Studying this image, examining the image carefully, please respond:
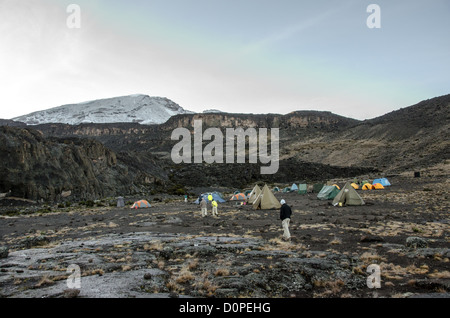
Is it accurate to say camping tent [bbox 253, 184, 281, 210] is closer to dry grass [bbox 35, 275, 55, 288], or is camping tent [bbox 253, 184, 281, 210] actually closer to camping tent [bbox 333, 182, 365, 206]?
camping tent [bbox 333, 182, 365, 206]

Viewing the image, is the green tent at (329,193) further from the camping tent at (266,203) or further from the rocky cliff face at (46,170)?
the rocky cliff face at (46,170)

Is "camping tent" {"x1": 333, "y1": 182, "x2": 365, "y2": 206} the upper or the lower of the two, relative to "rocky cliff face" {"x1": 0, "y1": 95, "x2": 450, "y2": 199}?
lower

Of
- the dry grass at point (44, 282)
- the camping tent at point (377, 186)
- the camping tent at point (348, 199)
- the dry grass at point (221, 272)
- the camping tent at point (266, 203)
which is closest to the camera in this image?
the dry grass at point (44, 282)

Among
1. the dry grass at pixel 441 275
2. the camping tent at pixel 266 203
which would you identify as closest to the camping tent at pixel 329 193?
the camping tent at pixel 266 203

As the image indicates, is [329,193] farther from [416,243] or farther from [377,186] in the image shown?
[416,243]

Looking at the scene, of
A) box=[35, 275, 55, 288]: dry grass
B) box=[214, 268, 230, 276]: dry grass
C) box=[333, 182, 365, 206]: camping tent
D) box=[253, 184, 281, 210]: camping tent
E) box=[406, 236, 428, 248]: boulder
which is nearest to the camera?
box=[35, 275, 55, 288]: dry grass

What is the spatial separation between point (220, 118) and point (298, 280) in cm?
14576

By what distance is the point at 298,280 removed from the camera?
23.5ft

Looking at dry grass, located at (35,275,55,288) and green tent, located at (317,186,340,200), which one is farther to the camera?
green tent, located at (317,186,340,200)

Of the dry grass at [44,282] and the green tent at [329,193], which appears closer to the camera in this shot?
the dry grass at [44,282]

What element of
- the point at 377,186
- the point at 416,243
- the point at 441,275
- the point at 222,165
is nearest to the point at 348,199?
the point at 416,243

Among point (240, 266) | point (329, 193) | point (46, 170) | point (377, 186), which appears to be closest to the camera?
point (240, 266)

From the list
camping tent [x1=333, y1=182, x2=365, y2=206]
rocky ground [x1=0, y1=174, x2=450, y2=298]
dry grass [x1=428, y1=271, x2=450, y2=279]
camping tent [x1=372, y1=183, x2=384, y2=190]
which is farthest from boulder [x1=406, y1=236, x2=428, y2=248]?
camping tent [x1=372, y1=183, x2=384, y2=190]

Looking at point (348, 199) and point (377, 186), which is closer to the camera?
point (348, 199)
